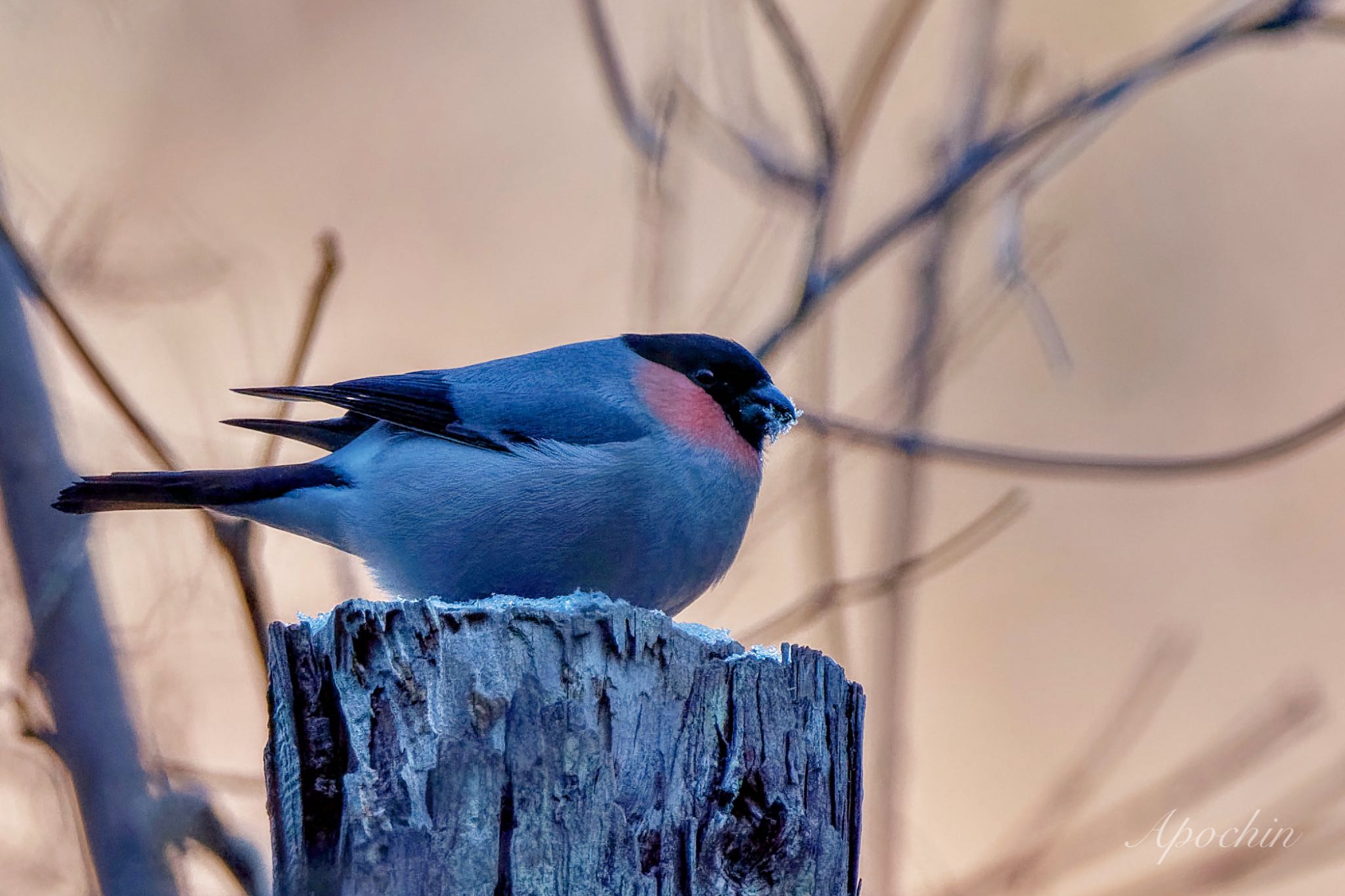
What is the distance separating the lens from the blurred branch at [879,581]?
372 cm

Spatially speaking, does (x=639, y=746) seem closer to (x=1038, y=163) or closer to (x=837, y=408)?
(x=1038, y=163)

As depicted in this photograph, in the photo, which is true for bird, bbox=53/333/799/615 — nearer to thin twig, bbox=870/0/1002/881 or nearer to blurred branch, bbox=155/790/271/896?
thin twig, bbox=870/0/1002/881

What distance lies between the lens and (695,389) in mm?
3861

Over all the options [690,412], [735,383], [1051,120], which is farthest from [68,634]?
[1051,120]

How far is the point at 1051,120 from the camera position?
3.80 metres

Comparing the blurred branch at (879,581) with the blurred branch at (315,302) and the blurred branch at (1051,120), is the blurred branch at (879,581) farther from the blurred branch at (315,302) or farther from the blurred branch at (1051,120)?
the blurred branch at (315,302)

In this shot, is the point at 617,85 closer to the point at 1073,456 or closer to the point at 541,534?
the point at 541,534

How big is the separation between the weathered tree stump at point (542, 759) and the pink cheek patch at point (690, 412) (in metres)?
1.19

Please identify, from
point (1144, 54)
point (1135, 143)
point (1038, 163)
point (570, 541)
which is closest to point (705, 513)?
point (570, 541)

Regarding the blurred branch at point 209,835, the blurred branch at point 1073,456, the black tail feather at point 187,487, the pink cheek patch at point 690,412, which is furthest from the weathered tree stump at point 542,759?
the blurred branch at point 1073,456

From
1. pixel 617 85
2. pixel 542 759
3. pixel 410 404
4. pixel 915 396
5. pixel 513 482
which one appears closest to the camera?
pixel 542 759

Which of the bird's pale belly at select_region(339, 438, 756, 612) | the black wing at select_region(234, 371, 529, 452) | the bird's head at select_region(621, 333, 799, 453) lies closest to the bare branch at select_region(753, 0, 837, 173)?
the bird's head at select_region(621, 333, 799, 453)

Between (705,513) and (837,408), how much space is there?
1.45 meters

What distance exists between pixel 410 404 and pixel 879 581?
136 cm
